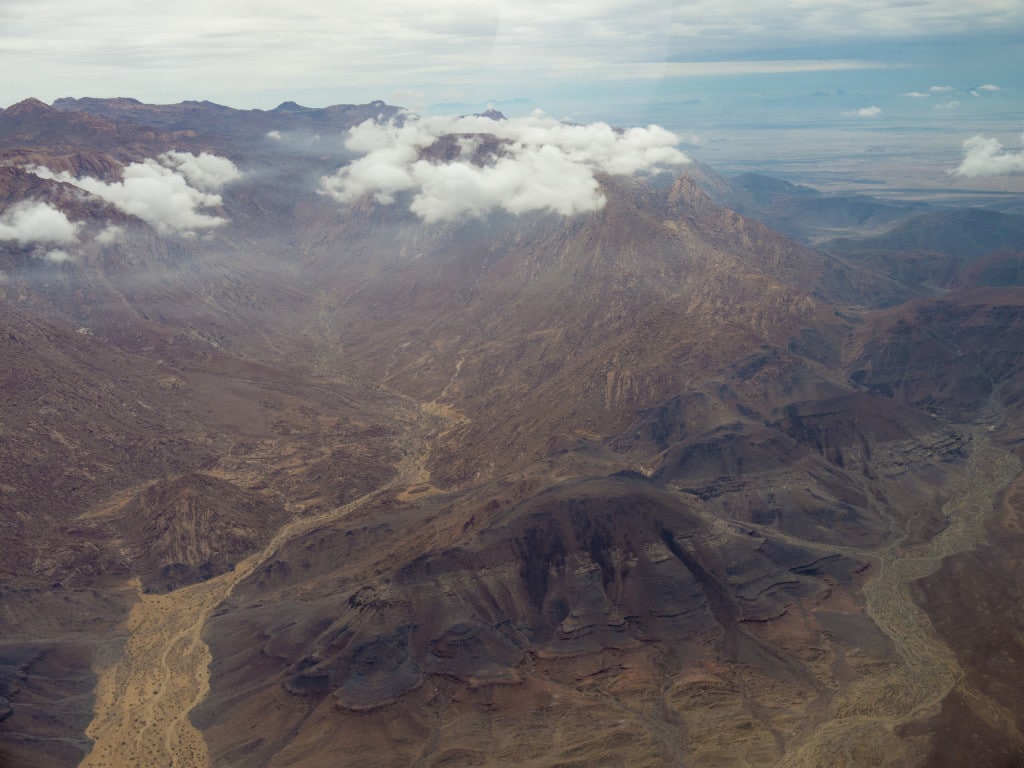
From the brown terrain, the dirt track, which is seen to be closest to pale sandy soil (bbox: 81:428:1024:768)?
the dirt track

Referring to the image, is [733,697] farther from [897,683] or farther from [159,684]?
[159,684]

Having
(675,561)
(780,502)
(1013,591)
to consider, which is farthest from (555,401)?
(1013,591)

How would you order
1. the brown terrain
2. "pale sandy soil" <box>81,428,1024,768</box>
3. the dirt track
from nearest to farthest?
the dirt track, "pale sandy soil" <box>81,428,1024,768</box>, the brown terrain

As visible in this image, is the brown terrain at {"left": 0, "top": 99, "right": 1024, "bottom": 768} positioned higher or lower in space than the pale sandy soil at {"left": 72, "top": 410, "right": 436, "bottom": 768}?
higher

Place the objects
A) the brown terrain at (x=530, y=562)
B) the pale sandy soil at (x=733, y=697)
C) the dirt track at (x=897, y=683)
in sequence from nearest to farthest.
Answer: the dirt track at (x=897, y=683)
the pale sandy soil at (x=733, y=697)
the brown terrain at (x=530, y=562)

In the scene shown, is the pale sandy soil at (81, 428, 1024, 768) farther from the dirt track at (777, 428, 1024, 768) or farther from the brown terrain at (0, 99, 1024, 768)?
the brown terrain at (0, 99, 1024, 768)

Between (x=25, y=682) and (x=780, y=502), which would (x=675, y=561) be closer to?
(x=780, y=502)

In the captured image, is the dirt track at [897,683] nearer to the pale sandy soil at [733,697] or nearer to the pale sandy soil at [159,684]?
the pale sandy soil at [733,697]

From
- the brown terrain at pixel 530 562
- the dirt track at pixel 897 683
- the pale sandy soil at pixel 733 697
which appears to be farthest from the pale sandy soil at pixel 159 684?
the dirt track at pixel 897 683

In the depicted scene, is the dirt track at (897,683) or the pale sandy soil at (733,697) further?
the pale sandy soil at (733,697)

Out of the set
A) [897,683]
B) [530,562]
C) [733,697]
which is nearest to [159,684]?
[530,562]

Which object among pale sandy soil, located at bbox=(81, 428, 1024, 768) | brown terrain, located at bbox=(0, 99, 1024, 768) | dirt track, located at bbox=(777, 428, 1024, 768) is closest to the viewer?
dirt track, located at bbox=(777, 428, 1024, 768)
